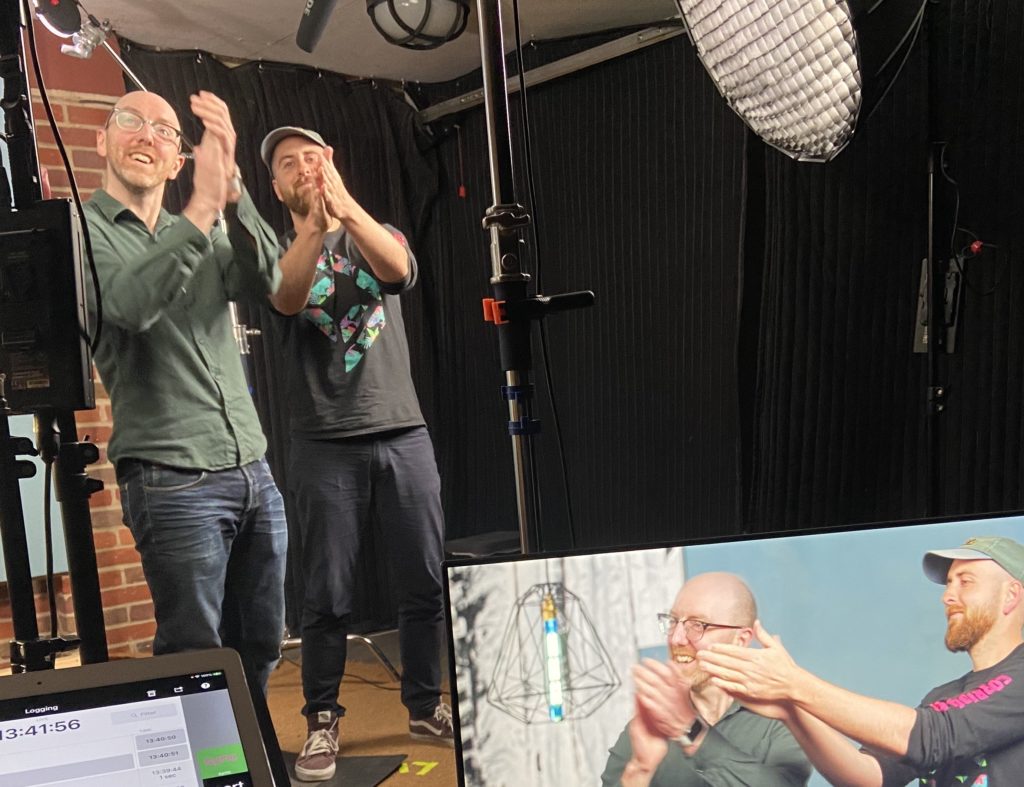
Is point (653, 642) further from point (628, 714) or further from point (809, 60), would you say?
point (809, 60)

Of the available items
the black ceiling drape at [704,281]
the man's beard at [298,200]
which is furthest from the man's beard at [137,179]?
the man's beard at [298,200]

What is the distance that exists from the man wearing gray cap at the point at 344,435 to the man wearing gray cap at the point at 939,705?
1184 mm

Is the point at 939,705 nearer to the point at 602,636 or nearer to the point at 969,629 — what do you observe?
the point at 969,629

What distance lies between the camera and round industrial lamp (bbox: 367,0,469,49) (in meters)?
1.55

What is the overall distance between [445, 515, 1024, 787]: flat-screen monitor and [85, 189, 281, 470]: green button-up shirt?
3.36ft

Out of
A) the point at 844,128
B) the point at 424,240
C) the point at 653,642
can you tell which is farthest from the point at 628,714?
the point at 424,240

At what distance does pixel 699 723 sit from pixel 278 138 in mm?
1426

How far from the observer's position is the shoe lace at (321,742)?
1.72 metres

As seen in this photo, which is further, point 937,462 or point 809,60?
point 937,462

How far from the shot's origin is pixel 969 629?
644 millimetres

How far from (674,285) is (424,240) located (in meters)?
0.79

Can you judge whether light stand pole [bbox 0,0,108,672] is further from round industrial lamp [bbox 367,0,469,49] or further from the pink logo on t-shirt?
the pink logo on t-shirt

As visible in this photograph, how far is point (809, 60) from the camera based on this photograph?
743 mm

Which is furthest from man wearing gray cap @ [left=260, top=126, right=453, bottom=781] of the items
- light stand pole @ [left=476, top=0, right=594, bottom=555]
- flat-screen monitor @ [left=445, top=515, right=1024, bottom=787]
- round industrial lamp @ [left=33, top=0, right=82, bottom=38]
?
flat-screen monitor @ [left=445, top=515, right=1024, bottom=787]
